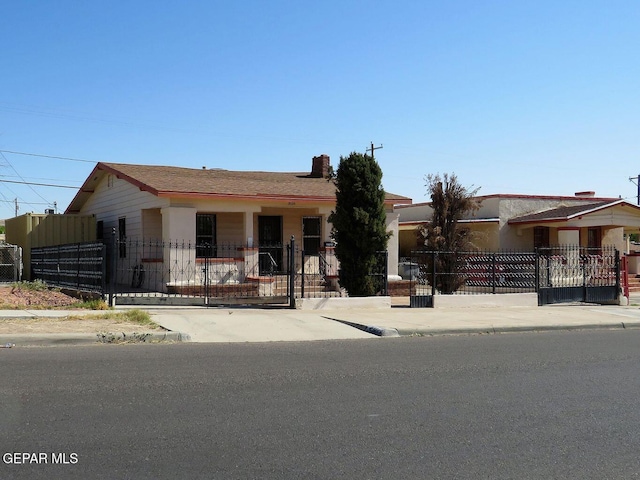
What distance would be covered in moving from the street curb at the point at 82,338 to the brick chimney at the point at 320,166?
16.4 metres

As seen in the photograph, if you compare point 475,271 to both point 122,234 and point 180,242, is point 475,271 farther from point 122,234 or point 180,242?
point 122,234

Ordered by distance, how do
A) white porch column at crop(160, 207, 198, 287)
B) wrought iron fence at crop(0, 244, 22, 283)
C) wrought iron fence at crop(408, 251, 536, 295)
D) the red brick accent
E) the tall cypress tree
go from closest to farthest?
the tall cypress tree
wrought iron fence at crop(408, 251, 536, 295)
white porch column at crop(160, 207, 198, 287)
wrought iron fence at crop(0, 244, 22, 283)
the red brick accent

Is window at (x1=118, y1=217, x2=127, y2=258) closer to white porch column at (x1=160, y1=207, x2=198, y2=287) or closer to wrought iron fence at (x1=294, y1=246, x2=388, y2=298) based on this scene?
white porch column at (x1=160, y1=207, x2=198, y2=287)

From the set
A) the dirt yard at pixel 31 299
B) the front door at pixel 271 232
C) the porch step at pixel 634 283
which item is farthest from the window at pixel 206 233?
the porch step at pixel 634 283

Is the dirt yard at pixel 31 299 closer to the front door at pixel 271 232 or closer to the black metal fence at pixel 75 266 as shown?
the black metal fence at pixel 75 266

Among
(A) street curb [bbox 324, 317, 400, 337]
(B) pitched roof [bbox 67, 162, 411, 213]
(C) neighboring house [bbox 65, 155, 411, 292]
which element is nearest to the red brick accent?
(C) neighboring house [bbox 65, 155, 411, 292]

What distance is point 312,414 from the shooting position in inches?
259

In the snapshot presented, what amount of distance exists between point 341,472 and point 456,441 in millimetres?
1359

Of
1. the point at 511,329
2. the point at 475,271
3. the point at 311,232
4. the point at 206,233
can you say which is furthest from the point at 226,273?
the point at 511,329

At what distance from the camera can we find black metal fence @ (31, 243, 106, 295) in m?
15.8

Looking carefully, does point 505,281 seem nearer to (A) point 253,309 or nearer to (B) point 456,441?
(A) point 253,309

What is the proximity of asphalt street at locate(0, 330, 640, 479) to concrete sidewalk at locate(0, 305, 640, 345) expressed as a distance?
1654mm

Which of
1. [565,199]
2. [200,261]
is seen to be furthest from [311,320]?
[565,199]

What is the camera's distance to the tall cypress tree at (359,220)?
17.2 meters
